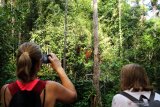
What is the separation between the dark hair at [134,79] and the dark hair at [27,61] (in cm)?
120

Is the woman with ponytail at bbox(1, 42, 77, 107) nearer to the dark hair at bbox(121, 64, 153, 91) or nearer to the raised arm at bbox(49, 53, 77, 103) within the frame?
the raised arm at bbox(49, 53, 77, 103)

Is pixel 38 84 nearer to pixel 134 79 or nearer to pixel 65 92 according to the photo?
pixel 65 92

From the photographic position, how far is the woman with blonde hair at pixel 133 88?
360 centimetres

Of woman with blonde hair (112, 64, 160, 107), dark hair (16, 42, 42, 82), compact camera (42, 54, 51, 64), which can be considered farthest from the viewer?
woman with blonde hair (112, 64, 160, 107)

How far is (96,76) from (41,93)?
15.7 meters

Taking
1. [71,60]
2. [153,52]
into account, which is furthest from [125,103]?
[71,60]

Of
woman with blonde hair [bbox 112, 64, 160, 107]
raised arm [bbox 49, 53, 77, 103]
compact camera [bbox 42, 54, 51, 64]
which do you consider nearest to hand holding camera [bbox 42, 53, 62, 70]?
compact camera [bbox 42, 54, 51, 64]

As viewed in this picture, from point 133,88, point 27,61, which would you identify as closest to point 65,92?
point 27,61

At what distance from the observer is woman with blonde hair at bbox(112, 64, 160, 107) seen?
3602 mm

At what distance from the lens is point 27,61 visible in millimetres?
2707

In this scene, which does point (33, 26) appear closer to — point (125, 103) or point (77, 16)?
point (77, 16)

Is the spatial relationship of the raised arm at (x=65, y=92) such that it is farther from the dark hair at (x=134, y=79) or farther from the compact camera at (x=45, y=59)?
the dark hair at (x=134, y=79)

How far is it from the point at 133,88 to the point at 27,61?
1.32 metres

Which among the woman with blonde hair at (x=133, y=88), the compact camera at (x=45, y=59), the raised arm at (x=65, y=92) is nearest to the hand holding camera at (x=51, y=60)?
the compact camera at (x=45, y=59)
